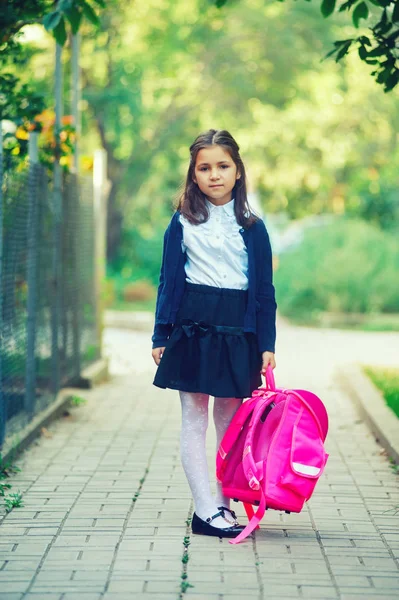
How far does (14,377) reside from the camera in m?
7.77

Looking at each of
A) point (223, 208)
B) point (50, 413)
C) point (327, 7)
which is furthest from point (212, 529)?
point (50, 413)

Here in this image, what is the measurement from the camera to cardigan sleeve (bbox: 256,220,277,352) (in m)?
5.16

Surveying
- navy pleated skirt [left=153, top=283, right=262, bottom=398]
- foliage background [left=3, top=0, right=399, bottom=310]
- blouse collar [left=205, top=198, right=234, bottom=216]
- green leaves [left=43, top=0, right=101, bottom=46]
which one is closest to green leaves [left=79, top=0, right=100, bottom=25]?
green leaves [left=43, top=0, right=101, bottom=46]

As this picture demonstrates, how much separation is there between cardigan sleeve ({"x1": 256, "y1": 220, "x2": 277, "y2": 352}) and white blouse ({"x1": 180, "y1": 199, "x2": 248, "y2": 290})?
0.24ft

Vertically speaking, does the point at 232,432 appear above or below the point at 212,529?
above

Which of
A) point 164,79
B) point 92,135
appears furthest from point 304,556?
point 92,135

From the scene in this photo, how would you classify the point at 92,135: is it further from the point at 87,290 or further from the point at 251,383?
the point at 251,383

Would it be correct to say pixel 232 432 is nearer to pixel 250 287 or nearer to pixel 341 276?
pixel 250 287

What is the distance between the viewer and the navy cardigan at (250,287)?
515cm

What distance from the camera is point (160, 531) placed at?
5301 mm

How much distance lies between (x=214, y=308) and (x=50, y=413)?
385cm

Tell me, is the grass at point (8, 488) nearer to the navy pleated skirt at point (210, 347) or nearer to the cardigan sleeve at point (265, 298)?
the navy pleated skirt at point (210, 347)

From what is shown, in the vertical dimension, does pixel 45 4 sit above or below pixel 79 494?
above

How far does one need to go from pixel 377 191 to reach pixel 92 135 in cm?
847
